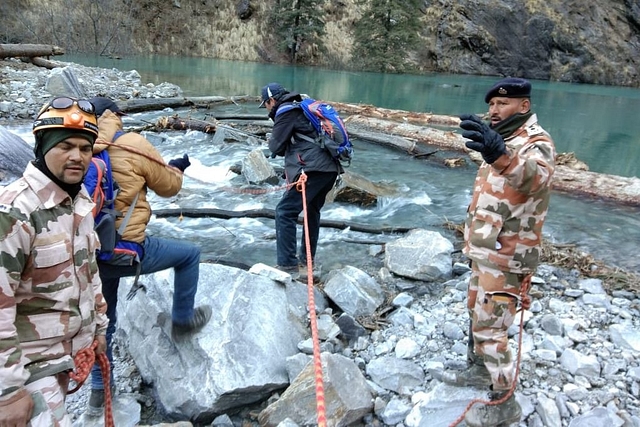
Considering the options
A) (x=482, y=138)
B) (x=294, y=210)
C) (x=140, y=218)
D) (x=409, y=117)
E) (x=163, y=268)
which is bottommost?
(x=409, y=117)

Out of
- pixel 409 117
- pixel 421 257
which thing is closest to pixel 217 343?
pixel 421 257

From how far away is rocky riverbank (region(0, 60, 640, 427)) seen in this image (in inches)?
124

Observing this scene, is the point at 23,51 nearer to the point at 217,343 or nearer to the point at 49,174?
the point at 217,343

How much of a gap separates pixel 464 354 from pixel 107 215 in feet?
9.45

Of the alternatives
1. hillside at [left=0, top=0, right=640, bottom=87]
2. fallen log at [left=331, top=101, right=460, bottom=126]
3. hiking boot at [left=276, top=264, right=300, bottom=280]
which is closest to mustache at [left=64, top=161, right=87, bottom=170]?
hiking boot at [left=276, top=264, right=300, bottom=280]

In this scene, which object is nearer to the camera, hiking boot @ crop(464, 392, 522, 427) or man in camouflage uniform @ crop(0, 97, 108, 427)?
man in camouflage uniform @ crop(0, 97, 108, 427)

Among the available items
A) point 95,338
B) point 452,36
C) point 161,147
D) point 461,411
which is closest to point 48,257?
point 95,338

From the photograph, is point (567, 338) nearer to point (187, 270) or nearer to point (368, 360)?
point (368, 360)

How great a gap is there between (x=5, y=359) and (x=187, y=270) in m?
1.67

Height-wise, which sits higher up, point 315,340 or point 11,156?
point 11,156

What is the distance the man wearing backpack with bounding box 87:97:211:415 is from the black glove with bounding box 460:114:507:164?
6.48 ft

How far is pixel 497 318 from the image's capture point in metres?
2.91

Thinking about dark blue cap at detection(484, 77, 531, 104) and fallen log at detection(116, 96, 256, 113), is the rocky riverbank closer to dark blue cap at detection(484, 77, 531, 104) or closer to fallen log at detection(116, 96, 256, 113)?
dark blue cap at detection(484, 77, 531, 104)

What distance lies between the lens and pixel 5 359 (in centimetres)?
178
